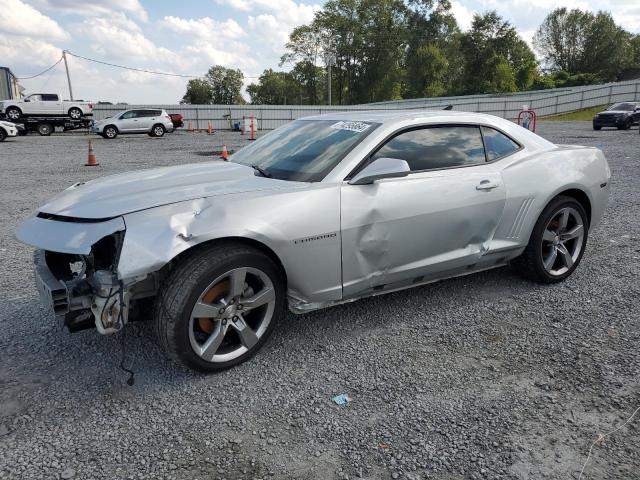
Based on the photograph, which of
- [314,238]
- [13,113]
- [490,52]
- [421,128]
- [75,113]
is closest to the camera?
[314,238]

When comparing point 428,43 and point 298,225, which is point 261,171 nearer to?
point 298,225

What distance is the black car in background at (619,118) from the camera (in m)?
23.0

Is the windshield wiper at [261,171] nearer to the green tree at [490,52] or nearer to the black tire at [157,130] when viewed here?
the black tire at [157,130]

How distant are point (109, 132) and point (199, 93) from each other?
8893 cm

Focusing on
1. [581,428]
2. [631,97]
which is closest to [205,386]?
[581,428]

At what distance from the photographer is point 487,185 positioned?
12.0 feet

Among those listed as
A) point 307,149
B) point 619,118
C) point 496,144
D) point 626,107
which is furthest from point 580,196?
point 626,107

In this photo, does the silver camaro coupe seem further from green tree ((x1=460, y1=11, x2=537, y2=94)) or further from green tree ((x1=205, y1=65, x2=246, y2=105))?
green tree ((x1=205, y1=65, x2=246, y2=105))

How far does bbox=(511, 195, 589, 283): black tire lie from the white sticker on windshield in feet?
5.62

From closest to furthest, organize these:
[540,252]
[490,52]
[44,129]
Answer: [540,252]
[44,129]
[490,52]

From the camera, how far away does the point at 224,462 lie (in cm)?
221

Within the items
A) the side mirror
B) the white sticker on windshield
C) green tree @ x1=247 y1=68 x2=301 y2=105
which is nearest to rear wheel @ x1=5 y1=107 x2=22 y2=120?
the white sticker on windshield

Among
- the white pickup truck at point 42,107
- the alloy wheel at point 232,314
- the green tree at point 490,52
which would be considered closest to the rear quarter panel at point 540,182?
the alloy wheel at point 232,314

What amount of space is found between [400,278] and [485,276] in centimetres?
150
